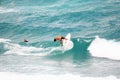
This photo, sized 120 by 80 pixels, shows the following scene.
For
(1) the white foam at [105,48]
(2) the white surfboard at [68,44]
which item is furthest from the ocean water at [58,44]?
(2) the white surfboard at [68,44]

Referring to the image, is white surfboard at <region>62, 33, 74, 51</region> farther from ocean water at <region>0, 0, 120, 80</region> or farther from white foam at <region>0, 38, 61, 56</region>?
white foam at <region>0, 38, 61, 56</region>

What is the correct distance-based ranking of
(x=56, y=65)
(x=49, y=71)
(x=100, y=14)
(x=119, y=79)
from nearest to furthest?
1. (x=119, y=79)
2. (x=49, y=71)
3. (x=56, y=65)
4. (x=100, y=14)

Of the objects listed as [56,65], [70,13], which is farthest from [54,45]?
[70,13]

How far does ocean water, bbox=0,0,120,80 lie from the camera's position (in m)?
24.9

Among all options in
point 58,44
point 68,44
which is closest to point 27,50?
point 58,44

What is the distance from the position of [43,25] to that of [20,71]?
12632 mm

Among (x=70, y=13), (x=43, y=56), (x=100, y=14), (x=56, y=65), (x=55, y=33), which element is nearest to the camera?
(x=56, y=65)

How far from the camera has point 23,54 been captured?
99.7ft

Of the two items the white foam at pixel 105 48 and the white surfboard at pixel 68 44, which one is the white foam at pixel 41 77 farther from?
the white surfboard at pixel 68 44

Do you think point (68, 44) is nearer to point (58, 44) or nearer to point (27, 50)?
point (58, 44)

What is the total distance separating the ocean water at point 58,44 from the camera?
81.7 feet

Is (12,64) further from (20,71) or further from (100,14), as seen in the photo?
(100,14)

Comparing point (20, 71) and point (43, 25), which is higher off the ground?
point (43, 25)

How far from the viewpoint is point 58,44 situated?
31438mm
